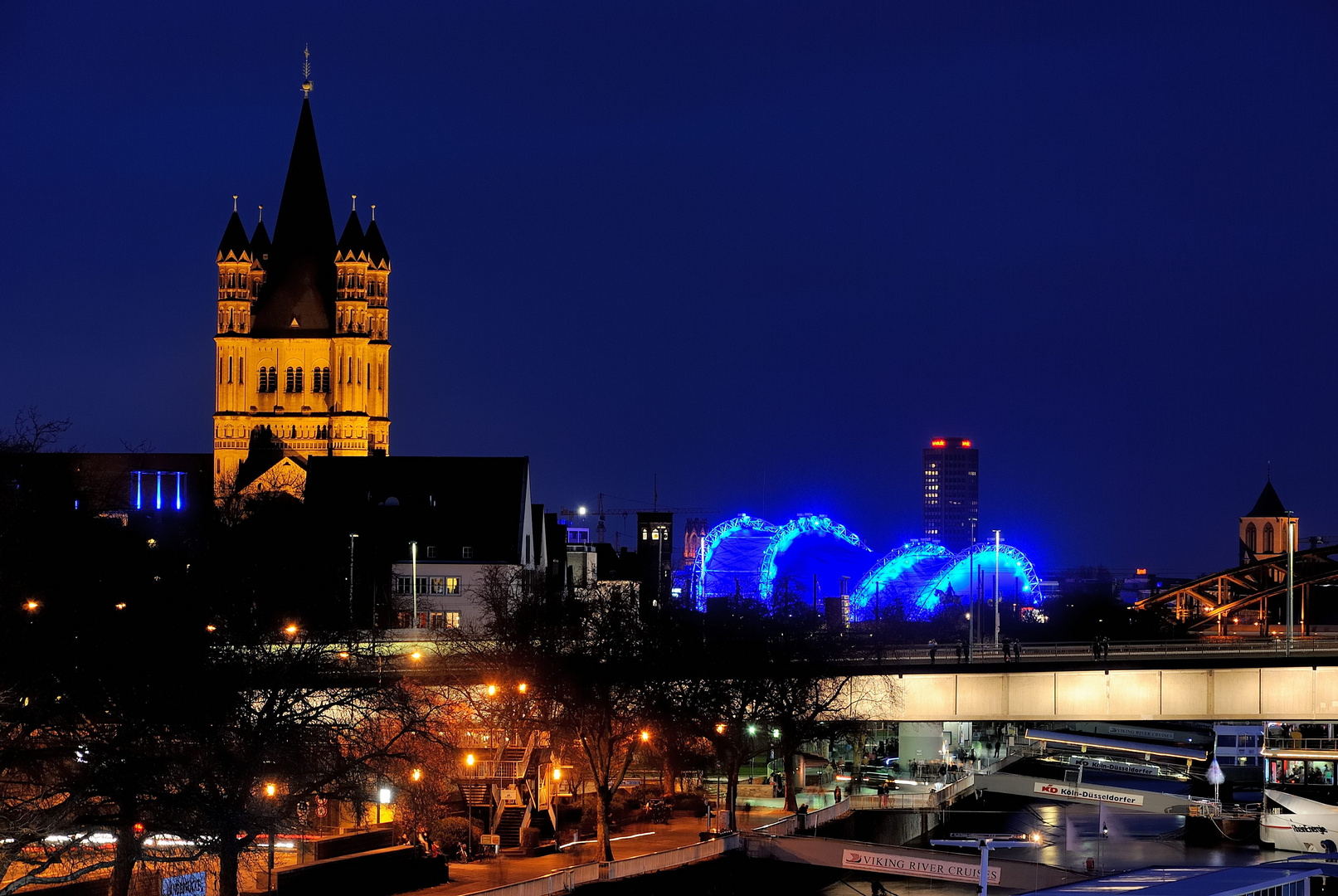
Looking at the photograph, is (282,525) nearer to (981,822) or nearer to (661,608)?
(661,608)

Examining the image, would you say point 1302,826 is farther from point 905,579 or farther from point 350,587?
point 905,579

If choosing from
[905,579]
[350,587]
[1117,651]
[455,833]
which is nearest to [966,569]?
[905,579]

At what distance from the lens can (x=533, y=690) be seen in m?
76.6

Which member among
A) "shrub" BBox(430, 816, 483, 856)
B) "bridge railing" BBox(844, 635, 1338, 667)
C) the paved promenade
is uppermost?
"bridge railing" BBox(844, 635, 1338, 667)

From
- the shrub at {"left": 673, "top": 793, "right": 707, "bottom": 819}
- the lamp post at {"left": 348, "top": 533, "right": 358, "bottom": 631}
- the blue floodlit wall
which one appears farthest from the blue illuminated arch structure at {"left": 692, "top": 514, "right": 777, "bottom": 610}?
the shrub at {"left": 673, "top": 793, "right": 707, "bottom": 819}

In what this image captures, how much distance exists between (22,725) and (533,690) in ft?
89.9

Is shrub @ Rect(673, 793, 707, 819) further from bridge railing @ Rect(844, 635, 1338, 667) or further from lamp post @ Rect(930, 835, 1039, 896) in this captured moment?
bridge railing @ Rect(844, 635, 1338, 667)

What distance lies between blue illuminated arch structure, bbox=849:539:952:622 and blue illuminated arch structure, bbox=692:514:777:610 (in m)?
9.40

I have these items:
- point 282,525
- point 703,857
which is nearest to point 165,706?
point 703,857

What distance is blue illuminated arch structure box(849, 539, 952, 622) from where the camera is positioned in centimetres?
16062

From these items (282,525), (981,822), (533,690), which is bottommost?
(981,822)

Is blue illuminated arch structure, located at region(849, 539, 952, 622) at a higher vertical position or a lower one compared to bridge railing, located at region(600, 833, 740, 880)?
higher

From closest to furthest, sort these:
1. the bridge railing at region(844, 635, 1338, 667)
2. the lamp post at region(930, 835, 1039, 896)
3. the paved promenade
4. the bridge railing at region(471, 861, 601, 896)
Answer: the bridge railing at region(471, 861, 601, 896) → the paved promenade → the lamp post at region(930, 835, 1039, 896) → the bridge railing at region(844, 635, 1338, 667)

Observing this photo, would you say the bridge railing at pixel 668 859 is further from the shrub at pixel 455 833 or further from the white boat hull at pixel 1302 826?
the white boat hull at pixel 1302 826
